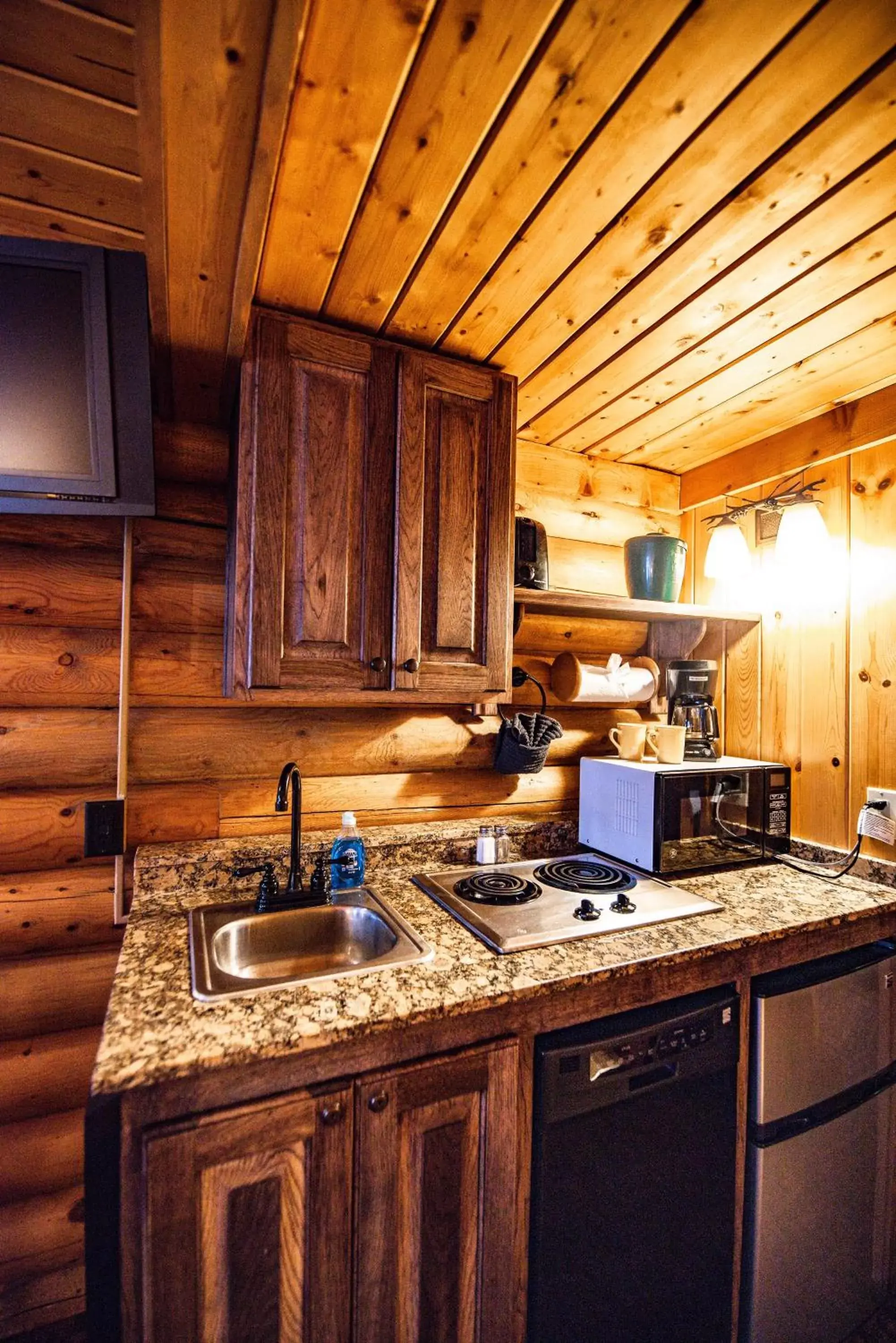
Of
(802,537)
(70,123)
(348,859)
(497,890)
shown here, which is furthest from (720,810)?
(70,123)

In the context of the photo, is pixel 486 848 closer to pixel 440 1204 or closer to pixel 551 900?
pixel 551 900

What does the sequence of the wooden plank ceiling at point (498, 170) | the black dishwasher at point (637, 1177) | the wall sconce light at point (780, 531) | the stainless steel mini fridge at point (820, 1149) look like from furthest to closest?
the wall sconce light at point (780, 531), the stainless steel mini fridge at point (820, 1149), the black dishwasher at point (637, 1177), the wooden plank ceiling at point (498, 170)

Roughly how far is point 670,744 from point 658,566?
56 cm

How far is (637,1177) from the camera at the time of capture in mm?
1155

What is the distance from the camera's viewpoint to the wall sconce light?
5.86 feet

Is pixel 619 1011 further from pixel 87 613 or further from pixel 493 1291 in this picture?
→ pixel 87 613

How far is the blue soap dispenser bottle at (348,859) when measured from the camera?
5.12ft

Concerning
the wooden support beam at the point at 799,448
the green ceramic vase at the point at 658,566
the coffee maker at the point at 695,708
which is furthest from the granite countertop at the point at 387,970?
the wooden support beam at the point at 799,448

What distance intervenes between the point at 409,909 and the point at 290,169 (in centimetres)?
146

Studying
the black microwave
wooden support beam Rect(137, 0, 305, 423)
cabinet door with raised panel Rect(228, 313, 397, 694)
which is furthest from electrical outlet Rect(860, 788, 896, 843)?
wooden support beam Rect(137, 0, 305, 423)

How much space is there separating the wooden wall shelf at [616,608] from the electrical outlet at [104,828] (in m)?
1.14

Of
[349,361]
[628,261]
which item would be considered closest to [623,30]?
[628,261]

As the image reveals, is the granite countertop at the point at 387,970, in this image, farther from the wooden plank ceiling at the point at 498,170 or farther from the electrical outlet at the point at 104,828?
the wooden plank ceiling at the point at 498,170

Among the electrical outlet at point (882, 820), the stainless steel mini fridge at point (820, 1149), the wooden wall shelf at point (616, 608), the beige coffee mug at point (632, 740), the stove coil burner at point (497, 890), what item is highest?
the wooden wall shelf at point (616, 608)
